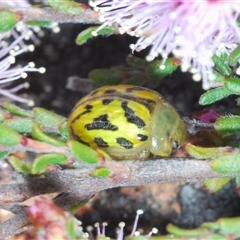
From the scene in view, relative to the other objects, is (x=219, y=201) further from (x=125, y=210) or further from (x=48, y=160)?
(x=48, y=160)

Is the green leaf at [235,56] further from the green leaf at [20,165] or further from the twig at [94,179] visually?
the green leaf at [20,165]

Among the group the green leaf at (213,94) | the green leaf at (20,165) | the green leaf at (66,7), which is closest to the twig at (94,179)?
the green leaf at (20,165)

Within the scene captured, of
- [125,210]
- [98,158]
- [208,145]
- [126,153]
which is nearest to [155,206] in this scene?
[125,210]

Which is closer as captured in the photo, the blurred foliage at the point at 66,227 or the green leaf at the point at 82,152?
the blurred foliage at the point at 66,227

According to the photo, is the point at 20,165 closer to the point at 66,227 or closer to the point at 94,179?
the point at 94,179

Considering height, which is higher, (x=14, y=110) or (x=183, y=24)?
(x=183, y=24)

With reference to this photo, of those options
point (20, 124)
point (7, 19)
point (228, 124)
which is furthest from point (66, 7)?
point (228, 124)
